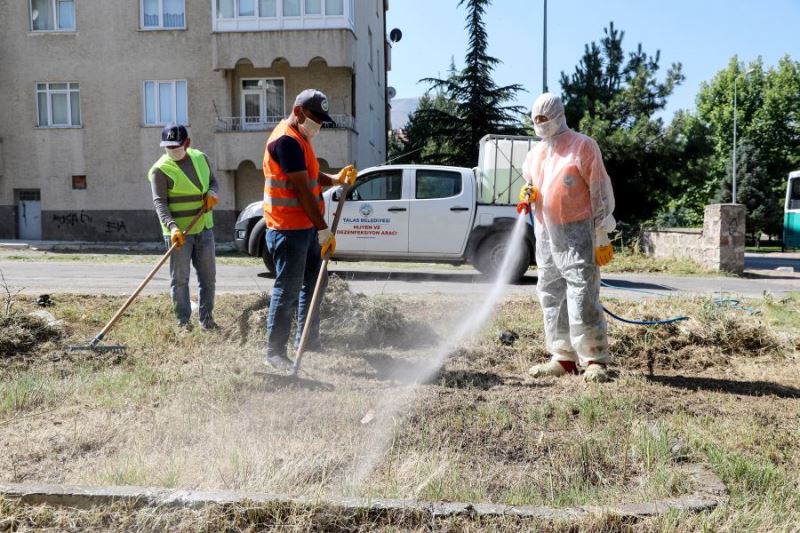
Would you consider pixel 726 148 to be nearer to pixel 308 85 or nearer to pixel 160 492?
pixel 308 85

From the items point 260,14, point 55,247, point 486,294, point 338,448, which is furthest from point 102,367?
point 260,14

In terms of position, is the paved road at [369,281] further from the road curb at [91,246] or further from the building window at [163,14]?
the building window at [163,14]

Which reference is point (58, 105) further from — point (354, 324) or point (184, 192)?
point (354, 324)

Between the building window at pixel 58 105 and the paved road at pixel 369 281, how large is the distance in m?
9.61

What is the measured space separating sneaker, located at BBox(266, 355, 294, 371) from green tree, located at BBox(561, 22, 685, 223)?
1845 cm

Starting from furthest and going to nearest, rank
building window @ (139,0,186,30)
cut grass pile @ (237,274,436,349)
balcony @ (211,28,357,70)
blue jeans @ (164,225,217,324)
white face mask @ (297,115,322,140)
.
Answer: building window @ (139,0,186,30)
balcony @ (211,28,357,70)
blue jeans @ (164,225,217,324)
cut grass pile @ (237,274,436,349)
white face mask @ (297,115,322,140)

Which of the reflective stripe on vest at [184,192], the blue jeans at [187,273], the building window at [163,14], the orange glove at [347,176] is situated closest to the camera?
the orange glove at [347,176]

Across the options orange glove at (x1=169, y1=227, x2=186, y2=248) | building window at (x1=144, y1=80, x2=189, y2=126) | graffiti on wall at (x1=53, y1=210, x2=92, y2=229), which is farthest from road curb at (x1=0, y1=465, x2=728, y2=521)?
graffiti on wall at (x1=53, y1=210, x2=92, y2=229)

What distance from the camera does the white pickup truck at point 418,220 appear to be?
10.9 metres

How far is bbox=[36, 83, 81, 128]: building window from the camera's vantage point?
2189cm

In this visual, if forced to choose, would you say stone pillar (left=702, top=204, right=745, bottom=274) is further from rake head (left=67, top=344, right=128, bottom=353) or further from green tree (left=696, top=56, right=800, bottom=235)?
green tree (left=696, top=56, right=800, bottom=235)

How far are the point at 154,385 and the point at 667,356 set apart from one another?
12.5 feet

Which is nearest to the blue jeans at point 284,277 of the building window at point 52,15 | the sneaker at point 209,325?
the sneaker at point 209,325

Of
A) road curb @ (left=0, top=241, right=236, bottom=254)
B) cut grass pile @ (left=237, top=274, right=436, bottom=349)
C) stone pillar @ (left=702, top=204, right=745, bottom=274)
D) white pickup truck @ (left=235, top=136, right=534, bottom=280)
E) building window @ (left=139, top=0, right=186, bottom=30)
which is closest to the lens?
cut grass pile @ (left=237, top=274, right=436, bottom=349)
